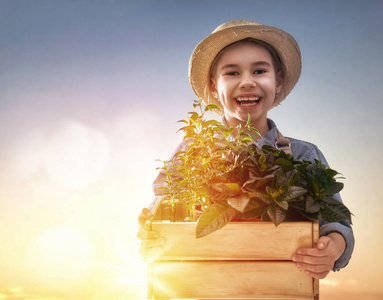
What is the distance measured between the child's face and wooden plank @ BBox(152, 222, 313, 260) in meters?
0.86

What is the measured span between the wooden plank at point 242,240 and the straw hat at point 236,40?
3.62 ft

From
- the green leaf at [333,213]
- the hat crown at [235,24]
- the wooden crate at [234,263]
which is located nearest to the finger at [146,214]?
the wooden crate at [234,263]

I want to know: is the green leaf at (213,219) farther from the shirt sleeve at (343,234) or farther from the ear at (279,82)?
the ear at (279,82)

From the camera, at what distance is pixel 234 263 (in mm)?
1147

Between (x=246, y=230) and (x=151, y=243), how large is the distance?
11.9 inches

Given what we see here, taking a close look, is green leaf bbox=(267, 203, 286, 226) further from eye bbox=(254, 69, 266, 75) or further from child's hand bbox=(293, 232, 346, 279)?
eye bbox=(254, 69, 266, 75)

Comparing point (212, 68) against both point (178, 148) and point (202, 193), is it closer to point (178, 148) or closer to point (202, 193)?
point (178, 148)

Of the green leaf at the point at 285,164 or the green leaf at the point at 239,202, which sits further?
the green leaf at the point at 285,164

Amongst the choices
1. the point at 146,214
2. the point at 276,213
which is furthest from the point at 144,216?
the point at 276,213

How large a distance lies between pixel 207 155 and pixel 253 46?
88 centimetres

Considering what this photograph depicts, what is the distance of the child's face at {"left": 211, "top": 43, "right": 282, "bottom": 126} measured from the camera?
180 cm

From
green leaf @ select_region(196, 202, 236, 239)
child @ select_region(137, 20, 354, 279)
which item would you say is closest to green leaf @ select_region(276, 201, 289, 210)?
green leaf @ select_region(196, 202, 236, 239)

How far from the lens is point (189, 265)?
116 centimetres

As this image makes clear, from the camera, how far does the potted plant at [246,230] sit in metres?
1.12
